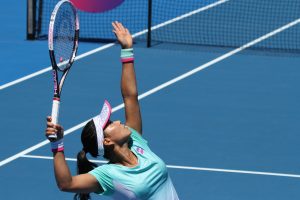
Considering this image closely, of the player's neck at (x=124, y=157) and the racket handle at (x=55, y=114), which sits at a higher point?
the racket handle at (x=55, y=114)

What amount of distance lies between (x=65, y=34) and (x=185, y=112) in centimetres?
609

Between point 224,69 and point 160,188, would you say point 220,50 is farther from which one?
point 160,188

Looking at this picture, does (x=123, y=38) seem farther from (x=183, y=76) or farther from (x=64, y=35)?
(x=183, y=76)

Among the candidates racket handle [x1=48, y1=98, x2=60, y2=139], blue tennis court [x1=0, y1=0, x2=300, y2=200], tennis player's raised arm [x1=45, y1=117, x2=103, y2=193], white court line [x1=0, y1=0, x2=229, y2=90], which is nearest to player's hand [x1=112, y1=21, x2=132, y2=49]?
racket handle [x1=48, y1=98, x2=60, y2=139]

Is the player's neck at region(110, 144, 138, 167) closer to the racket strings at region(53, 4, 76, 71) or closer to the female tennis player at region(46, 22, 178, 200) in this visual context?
the female tennis player at region(46, 22, 178, 200)

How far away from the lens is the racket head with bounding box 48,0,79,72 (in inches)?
299

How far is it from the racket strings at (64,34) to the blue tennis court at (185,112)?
3122 mm

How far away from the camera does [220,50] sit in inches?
690

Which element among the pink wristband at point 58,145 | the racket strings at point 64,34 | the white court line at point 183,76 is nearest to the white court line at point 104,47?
the white court line at point 183,76

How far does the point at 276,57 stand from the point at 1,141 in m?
6.32

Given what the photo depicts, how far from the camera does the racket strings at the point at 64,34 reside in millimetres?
7668

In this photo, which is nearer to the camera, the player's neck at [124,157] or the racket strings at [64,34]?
the player's neck at [124,157]

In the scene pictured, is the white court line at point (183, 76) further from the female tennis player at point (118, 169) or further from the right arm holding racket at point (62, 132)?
the female tennis player at point (118, 169)

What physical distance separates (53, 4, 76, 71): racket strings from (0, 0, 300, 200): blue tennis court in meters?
3.12
